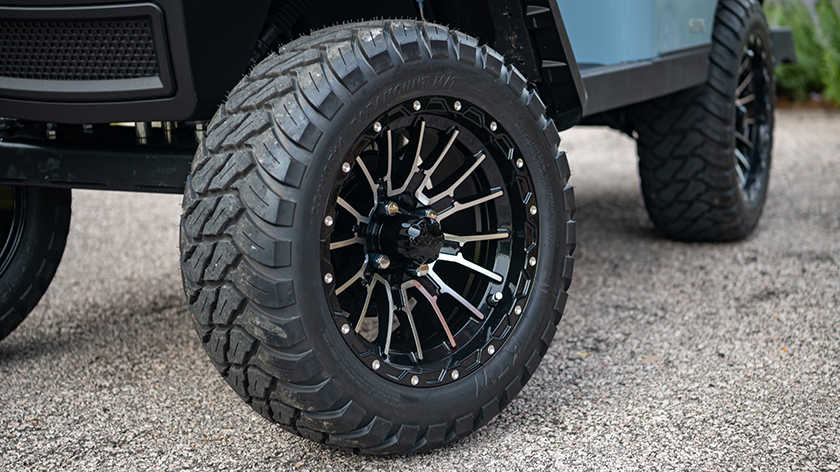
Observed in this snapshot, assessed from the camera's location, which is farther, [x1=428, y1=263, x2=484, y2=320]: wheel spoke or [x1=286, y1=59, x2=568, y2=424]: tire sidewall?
[x1=428, y1=263, x2=484, y2=320]: wheel spoke

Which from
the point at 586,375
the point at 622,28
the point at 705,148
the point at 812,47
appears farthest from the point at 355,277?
the point at 812,47

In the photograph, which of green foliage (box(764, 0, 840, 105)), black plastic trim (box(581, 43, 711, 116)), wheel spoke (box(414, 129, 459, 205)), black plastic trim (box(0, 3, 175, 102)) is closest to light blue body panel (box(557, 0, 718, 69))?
black plastic trim (box(581, 43, 711, 116))

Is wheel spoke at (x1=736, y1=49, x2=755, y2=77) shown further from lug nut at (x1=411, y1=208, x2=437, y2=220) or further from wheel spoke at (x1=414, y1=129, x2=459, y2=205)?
lug nut at (x1=411, y1=208, x2=437, y2=220)

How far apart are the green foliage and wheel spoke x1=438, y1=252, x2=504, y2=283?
22.4ft

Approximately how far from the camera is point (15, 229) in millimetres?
2709

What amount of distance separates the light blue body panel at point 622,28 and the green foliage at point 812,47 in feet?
17.6

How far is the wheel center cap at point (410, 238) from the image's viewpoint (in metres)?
1.91

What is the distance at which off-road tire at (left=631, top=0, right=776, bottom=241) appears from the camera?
3.70m

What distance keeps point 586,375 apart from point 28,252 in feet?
6.60

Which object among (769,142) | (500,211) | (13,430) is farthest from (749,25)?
(13,430)

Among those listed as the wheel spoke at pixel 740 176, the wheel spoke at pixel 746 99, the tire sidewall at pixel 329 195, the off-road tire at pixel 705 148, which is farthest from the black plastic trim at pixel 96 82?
the wheel spoke at pixel 746 99

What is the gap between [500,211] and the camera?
7.07 feet

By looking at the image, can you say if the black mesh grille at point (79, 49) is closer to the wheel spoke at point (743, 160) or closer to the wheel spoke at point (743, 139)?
the wheel spoke at point (743, 139)

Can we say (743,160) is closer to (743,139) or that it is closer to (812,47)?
(743,139)
